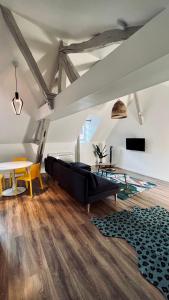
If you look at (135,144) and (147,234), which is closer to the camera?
(147,234)

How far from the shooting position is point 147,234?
2.46m

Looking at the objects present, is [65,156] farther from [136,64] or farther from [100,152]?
[136,64]

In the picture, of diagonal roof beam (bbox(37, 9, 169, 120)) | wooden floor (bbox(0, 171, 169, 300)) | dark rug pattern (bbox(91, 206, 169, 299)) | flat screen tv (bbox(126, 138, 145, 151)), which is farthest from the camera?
flat screen tv (bbox(126, 138, 145, 151))

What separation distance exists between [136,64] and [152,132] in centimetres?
460

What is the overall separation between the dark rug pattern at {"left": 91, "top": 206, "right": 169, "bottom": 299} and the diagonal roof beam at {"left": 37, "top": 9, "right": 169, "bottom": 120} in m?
2.21

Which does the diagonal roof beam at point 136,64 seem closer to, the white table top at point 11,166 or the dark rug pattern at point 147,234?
the dark rug pattern at point 147,234

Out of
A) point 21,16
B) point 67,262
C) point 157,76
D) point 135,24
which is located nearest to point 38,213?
point 67,262

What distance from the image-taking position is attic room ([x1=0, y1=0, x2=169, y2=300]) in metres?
1.64

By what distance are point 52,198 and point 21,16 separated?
386 centimetres

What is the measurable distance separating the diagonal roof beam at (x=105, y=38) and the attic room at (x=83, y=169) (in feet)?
0.05

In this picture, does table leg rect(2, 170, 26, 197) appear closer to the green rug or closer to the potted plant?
the green rug

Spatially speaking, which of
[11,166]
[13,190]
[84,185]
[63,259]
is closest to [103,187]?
[84,185]

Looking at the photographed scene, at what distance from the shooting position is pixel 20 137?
576 cm

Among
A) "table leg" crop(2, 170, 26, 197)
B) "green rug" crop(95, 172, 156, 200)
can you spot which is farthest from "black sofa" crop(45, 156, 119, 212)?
"table leg" crop(2, 170, 26, 197)
